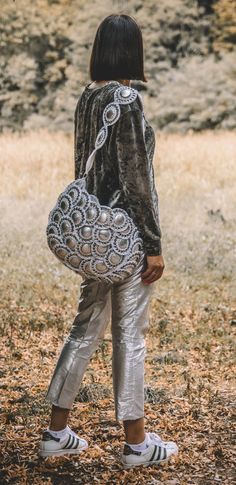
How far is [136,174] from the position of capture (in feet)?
9.59

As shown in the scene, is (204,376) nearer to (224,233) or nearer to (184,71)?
(224,233)

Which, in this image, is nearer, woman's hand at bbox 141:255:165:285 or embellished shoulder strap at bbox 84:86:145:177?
embellished shoulder strap at bbox 84:86:145:177

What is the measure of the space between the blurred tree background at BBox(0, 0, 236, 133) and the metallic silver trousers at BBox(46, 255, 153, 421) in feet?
66.7

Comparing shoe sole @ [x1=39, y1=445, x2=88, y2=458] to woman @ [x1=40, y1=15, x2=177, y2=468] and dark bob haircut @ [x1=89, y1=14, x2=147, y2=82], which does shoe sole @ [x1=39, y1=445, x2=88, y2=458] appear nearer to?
woman @ [x1=40, y1=15, x2=177, y2=468]

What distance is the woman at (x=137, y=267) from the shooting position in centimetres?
293

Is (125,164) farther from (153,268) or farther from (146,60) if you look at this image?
(146,60)

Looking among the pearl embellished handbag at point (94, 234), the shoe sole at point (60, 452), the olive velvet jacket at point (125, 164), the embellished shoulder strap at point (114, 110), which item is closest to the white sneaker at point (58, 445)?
the shoe sole at point (60, 452)

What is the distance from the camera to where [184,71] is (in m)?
24.0

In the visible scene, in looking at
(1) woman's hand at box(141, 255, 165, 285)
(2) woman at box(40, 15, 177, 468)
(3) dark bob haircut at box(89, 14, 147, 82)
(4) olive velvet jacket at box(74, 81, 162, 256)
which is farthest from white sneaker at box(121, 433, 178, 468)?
(3) dark bob haircut at box(89, 14, 147, 82)

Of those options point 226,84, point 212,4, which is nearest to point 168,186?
point 226,84

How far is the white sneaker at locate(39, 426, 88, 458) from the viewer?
131 inches

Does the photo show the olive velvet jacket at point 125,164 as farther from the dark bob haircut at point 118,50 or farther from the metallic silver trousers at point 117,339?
the metallic silver trousers at point 117,339

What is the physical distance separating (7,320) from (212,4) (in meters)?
20.7

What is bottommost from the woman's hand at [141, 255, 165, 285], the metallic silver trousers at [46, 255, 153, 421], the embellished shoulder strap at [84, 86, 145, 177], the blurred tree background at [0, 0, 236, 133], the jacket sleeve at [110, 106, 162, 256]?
the metallic silver trousers at [46, 255, 153, 421]
